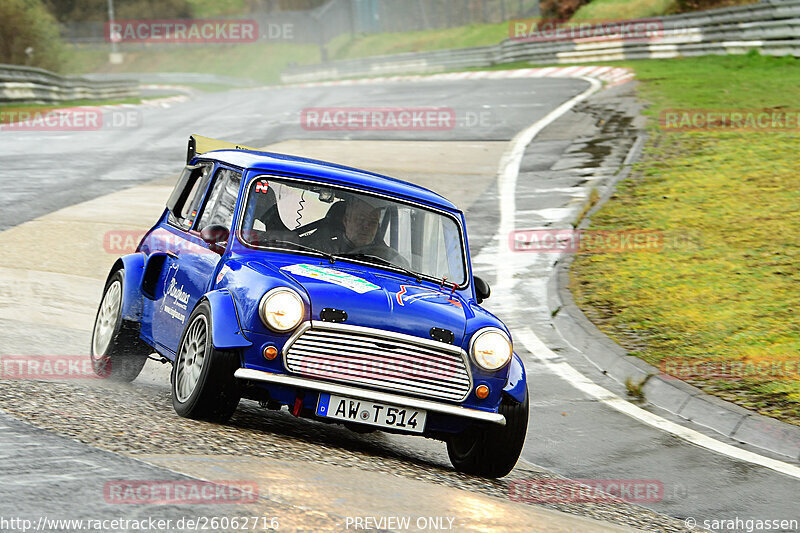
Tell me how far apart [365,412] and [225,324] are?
0.94m

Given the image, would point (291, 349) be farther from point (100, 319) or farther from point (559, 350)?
point (559, 350)

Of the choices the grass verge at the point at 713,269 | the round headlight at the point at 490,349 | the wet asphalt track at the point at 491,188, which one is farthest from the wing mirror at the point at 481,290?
the grass verge at the point at 713,269

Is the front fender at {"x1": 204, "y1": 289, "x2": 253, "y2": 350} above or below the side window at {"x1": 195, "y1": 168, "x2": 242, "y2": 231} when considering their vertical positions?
below

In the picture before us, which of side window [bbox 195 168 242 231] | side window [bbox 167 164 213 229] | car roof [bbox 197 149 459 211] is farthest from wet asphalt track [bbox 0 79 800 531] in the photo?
side window [bbox 167 164 213 229]

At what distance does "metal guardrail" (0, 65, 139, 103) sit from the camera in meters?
31.8

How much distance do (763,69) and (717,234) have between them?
1638 cm

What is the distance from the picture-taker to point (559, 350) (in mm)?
10492

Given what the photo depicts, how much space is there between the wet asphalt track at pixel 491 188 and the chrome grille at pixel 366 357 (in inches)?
44.5

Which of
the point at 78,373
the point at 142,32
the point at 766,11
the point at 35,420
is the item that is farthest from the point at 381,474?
the point at 142,32

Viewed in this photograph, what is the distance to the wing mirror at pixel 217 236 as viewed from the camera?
6.96 m

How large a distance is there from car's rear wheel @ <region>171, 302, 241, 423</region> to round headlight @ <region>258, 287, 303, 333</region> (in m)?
0.28

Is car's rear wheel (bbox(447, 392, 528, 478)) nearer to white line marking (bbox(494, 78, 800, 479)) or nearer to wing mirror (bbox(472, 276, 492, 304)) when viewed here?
wing mirror (bbox(472, 276, 492, 304))

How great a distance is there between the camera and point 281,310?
604 centimetres

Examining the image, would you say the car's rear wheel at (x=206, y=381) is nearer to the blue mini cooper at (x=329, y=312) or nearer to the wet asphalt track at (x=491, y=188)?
the blue mini cooper at (x=329, y=312)
